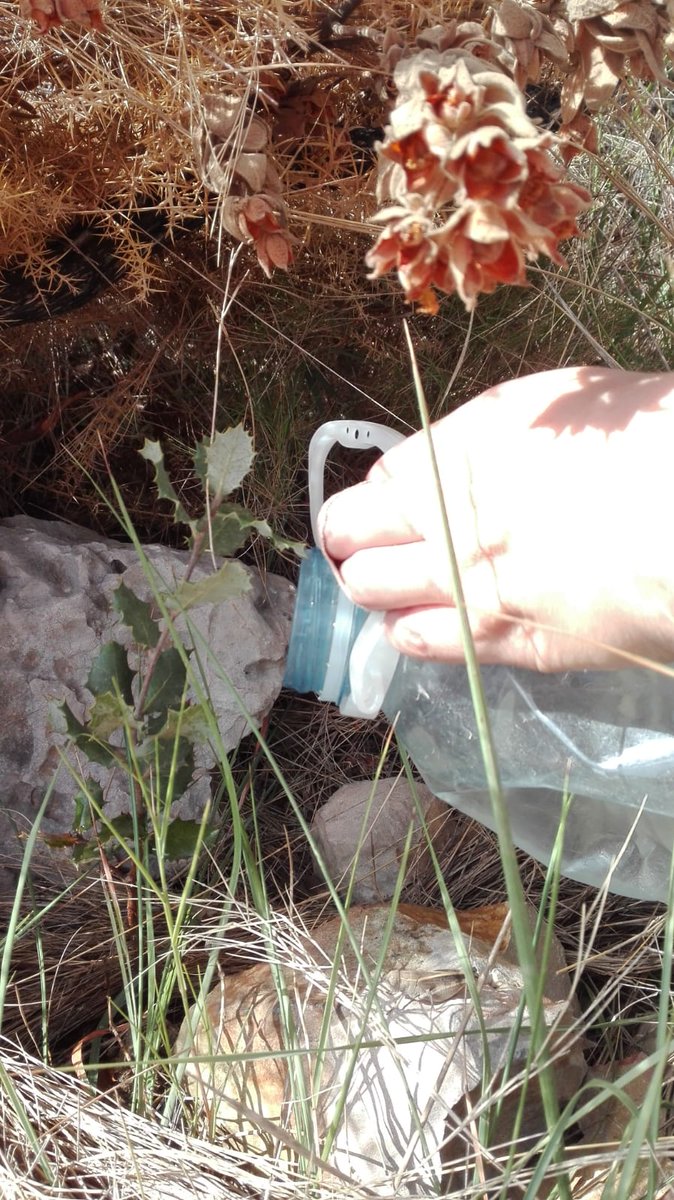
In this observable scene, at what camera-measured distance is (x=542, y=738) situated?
100cm

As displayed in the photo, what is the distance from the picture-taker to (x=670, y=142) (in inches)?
56.4

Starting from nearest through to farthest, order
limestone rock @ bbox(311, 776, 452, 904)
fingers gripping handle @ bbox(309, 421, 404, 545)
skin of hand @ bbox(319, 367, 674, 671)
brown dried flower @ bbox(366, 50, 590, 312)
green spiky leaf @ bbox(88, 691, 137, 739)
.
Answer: brown dried flower @ bbox(366, 50, 590, 312), skin of hand @ bbox(319, 367, 674, 671), green spiky leaf @ bbox(88, 691, 137, 739), fingers gripping handle @ bbox(309, 421, 404, 545), limestone rock @ bbox(311, 776, 452, 904)

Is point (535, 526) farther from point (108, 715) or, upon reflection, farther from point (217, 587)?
point (108, 715)

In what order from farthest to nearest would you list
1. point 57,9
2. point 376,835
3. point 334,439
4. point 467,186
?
point 376,835
point 334,439
point 57,9
point 467,186

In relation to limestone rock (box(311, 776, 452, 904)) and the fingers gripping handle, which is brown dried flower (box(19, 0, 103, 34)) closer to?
the fingers gripping handle

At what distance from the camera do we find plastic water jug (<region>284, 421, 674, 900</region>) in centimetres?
92

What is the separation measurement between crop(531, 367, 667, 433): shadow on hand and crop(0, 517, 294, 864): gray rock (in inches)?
16.4

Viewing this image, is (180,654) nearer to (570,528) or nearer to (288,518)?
(570,528)

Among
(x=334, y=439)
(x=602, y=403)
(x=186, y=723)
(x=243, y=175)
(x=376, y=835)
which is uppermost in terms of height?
(x=243, y=175)

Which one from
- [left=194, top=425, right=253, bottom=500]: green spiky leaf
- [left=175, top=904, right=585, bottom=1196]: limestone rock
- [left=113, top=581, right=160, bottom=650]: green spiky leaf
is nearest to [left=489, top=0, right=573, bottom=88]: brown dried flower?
[left=194, top=425, right=253, bottom=500]: green spiky leaf

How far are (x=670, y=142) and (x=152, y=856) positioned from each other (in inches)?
50.6

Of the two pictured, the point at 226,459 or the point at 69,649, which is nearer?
the point at 226,459

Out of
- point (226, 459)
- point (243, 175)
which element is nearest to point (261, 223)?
point (243, 175)

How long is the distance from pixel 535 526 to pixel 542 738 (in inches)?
18.0
